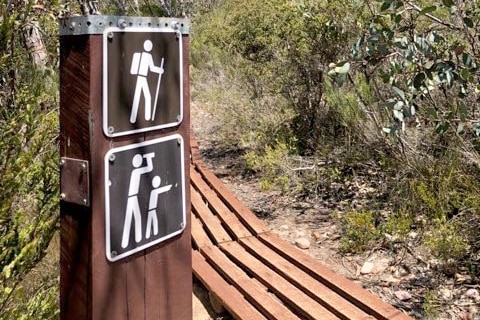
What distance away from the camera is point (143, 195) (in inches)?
68.8

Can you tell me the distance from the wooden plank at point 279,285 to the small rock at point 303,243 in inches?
26.2

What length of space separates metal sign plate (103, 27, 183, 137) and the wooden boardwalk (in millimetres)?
1496

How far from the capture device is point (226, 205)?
4.56 metres

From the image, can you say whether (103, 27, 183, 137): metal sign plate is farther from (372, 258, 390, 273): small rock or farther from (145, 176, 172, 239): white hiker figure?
(372, 258, 390, 273): small rock

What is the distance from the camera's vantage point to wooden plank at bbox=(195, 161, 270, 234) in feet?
13.4

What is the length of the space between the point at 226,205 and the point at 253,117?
2.92m

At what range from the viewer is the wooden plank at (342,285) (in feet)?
9.33

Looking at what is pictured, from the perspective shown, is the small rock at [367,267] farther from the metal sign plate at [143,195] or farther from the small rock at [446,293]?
the metal sign plate at [143,195]

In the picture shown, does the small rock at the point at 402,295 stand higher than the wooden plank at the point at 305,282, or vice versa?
the wooden plank at the point at 305,282

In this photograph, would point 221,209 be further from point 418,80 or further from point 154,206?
point 154,206

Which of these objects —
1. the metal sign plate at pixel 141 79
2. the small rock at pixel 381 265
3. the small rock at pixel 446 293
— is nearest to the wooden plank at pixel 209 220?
the small rock at pixel 381 265

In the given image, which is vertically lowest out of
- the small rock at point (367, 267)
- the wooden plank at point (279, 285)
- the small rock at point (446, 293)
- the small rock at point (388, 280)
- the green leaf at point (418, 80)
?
the small rock at point (388, 280)

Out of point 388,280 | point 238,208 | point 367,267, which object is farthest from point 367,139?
point 388,280

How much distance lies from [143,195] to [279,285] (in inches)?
66.5
